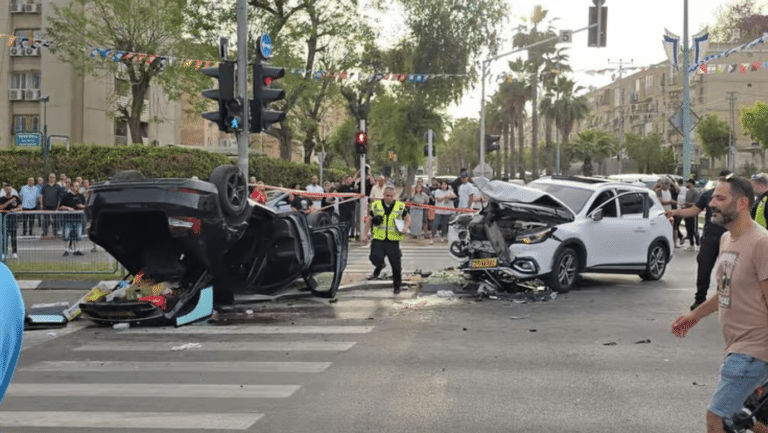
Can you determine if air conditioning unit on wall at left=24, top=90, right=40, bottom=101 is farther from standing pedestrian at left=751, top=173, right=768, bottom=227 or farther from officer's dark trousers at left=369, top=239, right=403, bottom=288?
standing pedestrian at left=751, top=173, right=768, bottom=227

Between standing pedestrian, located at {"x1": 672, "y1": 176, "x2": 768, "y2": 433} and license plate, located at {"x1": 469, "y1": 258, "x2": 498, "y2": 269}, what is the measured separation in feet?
28.7

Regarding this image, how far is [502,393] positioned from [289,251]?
18.9ft

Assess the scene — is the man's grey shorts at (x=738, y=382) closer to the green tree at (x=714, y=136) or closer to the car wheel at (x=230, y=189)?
the car wheel at (x=230, y=189)

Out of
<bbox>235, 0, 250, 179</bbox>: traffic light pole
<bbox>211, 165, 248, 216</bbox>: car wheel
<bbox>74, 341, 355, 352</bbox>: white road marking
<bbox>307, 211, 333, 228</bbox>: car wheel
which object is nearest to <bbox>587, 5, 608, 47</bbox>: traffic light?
<bbox>235, 0, 250, 179</bbox>: traffic light pole

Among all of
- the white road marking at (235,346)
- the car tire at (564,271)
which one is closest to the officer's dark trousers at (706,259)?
the car tire at (564,271)

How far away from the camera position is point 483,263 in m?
13.5

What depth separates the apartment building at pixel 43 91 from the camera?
161 ft

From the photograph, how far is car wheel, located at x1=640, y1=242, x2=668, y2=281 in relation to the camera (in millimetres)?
15594

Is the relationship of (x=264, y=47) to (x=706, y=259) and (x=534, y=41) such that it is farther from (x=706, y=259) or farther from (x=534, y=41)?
(x=534, y=41)

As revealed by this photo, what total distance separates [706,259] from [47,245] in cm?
1056

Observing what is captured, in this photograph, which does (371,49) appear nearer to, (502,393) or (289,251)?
(289,251)

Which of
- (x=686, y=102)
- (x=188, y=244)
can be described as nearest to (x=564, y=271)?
(x=188, y=244)

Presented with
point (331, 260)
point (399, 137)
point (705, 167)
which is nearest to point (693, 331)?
point (331, 260)

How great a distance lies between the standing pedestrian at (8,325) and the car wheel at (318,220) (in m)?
11.2
